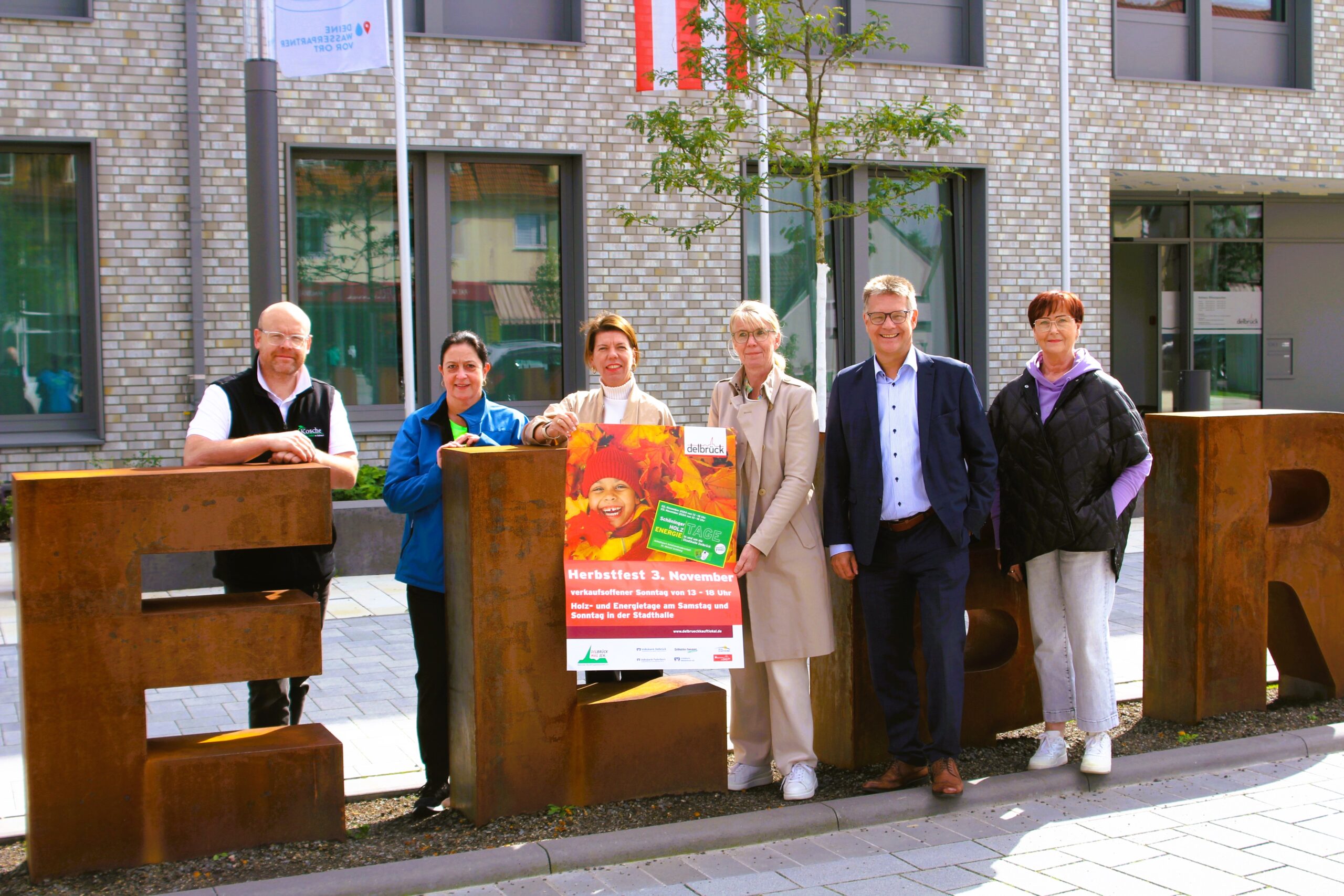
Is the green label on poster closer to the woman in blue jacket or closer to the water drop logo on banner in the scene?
the woman in blue jacket

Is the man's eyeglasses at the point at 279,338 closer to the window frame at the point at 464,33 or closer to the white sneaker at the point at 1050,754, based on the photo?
the white sneaker at the point at 1050,754

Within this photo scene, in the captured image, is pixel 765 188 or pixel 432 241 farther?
pixel 765 188

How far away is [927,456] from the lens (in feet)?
15.8

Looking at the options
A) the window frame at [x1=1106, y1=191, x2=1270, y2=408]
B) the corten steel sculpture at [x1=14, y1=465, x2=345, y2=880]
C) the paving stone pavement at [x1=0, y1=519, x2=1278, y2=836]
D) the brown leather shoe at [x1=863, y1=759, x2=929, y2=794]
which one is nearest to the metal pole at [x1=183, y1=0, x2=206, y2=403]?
the paving stone pavement at [x1=0, y1=519, x2=1278, y2=836]

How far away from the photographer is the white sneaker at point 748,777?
5.01 metres

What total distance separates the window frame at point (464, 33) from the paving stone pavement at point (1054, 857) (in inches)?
390

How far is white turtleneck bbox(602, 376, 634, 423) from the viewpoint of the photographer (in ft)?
17.7

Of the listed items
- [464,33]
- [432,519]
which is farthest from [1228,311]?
[432,519]

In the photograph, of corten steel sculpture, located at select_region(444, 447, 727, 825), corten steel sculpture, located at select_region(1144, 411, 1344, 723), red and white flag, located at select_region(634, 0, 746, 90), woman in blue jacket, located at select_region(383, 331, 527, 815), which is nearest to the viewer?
corten steel sculpture, located at select_region(444, 447, 727, 825)

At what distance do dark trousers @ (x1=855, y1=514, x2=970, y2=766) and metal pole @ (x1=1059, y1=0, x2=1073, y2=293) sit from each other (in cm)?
1032

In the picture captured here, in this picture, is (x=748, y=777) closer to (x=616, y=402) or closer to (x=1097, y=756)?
(x=1097, y=756)

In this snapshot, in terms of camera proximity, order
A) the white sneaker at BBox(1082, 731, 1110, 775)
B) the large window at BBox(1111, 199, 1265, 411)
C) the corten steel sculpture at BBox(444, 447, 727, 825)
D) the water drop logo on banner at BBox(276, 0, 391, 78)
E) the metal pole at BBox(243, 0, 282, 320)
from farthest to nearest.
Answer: the large window at BBox(1111, 199, 1265, 411) < the water drop logo on banner at BBox(276, 0, 391, 78) < the metal pole at BBox(243, 0, 282, 320) < the white sneaker at BBox(1082, 731, 1110, 775) < the corten steel sculpture at BBox(444, 447, 727, 825)

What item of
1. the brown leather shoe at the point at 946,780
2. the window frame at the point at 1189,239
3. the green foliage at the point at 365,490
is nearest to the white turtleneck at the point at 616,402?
the brown leather shoe at the point at 946,780

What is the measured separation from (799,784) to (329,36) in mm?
7610
